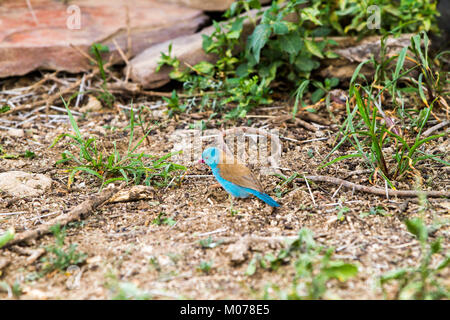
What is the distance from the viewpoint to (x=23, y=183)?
280 centimetres

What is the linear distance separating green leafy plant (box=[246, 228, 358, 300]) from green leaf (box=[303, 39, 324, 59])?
2028mm

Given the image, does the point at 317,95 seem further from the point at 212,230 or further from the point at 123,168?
the point at 212,230

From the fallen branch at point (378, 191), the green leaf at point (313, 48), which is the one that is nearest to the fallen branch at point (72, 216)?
the fallen branch at point (378, 191)

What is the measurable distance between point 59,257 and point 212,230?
2.37ft

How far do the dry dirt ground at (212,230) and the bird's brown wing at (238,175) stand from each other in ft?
0.49

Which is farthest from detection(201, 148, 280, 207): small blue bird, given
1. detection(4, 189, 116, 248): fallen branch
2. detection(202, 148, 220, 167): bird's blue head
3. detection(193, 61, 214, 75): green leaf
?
detection(193, 61, 214, 75): green leaf

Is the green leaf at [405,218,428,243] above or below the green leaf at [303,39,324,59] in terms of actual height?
below

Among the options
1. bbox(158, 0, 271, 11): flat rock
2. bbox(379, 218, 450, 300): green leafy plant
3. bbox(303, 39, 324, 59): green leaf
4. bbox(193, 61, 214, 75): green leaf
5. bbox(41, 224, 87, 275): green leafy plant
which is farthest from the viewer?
bbox(158, 0, 271, 11): flat rock

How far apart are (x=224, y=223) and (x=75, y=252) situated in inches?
28.8

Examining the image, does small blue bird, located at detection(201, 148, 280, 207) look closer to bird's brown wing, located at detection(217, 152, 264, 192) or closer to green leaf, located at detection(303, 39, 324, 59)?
bird's brown wing, located at detection(217, 152, 264, 192)

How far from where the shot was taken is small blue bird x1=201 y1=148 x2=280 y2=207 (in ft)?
8.11

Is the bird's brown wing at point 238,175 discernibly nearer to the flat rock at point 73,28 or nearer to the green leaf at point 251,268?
the green leaf at point 251,268

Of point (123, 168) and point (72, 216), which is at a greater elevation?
point (123, 168)

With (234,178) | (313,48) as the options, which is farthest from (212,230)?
(313,48)
